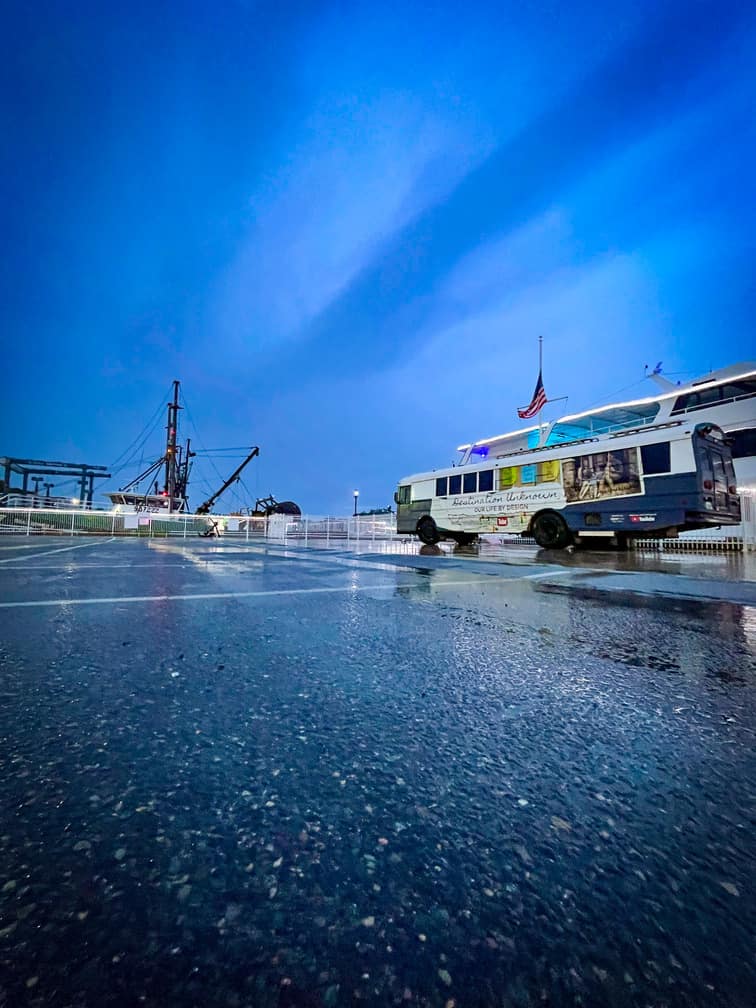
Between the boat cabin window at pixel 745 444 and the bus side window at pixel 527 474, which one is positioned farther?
the boat cabin window at pixel 745 444

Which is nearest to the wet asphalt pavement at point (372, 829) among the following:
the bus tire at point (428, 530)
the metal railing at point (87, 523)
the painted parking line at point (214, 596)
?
the painted parking line at point (214, 596)

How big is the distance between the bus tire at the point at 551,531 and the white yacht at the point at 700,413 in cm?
448

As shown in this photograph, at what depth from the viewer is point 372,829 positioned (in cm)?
79

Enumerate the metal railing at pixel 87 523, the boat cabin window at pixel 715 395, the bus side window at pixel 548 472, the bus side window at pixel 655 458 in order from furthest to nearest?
the metal railing at pixel 87 523
the boat cabin window at pixel 715 395
the bus side window at pixel 548 472
the bus side window at pixel 655 458

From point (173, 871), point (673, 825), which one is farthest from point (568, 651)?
point (173, 871)

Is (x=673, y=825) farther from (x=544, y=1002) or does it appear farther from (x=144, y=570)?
(x=144, y=570)

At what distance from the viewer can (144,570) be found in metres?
5.39

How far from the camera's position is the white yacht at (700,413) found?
16.5 meters

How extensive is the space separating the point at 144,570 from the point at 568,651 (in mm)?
4971

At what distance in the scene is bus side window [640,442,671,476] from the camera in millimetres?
9125

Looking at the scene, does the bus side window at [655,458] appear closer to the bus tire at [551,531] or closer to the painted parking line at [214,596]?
the bus tire at [551,531]

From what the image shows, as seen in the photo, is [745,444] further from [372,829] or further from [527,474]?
[372,829]

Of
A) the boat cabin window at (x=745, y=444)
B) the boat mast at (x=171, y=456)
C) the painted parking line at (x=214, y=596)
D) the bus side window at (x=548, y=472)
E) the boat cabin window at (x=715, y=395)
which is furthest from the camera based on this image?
the boat mast at (x=171, y=456)

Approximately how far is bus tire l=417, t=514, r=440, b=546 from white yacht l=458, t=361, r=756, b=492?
3.27 meters
